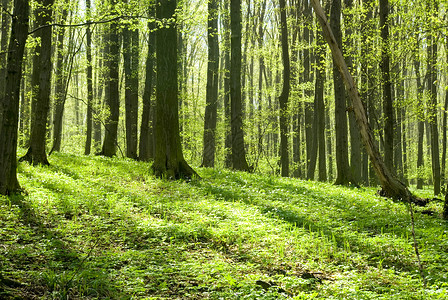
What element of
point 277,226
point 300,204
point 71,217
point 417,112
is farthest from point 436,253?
point 417,112

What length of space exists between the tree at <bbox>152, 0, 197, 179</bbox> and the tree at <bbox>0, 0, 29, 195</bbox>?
4.35 meters

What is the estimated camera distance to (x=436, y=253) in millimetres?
5371

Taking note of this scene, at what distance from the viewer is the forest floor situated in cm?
402

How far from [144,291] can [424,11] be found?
1300 centimetres

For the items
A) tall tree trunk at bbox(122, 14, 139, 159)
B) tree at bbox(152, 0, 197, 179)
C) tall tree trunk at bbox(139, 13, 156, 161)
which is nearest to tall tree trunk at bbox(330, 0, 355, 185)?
tree at bbox(152, 0, 197, 179)

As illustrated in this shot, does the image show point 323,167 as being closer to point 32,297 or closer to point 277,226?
point 277,226

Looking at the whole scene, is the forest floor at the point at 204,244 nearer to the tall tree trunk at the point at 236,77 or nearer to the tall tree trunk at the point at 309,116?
the tall tree trunk at the point at 236,77

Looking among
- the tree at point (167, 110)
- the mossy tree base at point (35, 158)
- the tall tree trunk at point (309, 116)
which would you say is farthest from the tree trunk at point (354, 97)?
the tall tree trunk at point (309, 116)

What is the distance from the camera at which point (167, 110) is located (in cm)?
1118

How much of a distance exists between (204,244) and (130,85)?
12.7m

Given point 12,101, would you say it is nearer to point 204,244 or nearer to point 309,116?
point 204,244

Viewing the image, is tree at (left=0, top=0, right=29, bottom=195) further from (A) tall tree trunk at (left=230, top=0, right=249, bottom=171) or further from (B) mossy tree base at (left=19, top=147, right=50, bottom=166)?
(A) tall tree trunk at (left=230, top=0, right=249, bottom=171)

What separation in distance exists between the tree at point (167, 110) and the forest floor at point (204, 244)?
143 centimetres

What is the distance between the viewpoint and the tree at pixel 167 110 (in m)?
11.0
